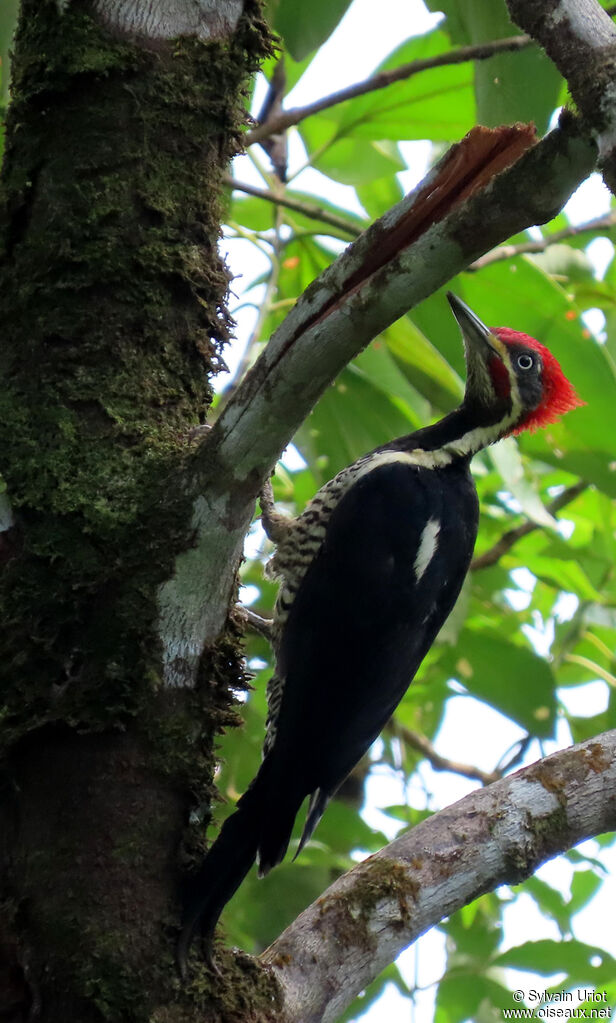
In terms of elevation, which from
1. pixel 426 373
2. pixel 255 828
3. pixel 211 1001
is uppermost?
pixel 426 373

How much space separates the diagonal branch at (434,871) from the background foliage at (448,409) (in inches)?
41.3

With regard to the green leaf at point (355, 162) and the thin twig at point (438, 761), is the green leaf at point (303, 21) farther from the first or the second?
the thin twig at point (438, 761)

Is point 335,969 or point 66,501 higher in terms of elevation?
point 66,501

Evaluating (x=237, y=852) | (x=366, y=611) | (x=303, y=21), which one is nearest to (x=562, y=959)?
(x=366, y=611)

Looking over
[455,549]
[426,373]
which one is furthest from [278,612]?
[426,373]

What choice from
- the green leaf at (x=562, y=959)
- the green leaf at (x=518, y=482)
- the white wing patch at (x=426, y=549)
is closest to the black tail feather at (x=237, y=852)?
the white wing patch at (x=426, y=549)

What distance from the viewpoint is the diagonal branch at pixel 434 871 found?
5.52 feet

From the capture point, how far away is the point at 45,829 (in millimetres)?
1632

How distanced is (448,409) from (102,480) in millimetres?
1434

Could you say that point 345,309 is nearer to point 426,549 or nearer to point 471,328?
point 426,549

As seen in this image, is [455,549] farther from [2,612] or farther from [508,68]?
[2,612]

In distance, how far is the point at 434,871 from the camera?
5.71 feet

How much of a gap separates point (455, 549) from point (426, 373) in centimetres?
51

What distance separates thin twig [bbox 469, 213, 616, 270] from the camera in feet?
10.1
